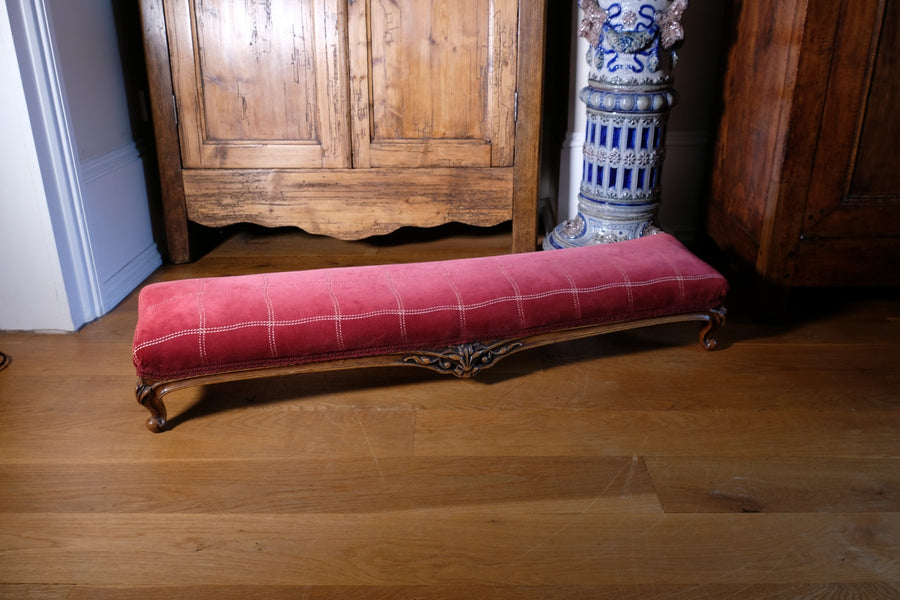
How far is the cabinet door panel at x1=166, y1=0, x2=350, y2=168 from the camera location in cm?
232

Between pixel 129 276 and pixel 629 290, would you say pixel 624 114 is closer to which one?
pixel 629 290

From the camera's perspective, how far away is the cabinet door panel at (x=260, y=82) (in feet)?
7.60

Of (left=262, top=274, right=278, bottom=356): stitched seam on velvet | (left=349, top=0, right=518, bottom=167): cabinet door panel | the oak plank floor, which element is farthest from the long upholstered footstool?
(left=349, top=0, right=518, bottom=167): cabinet door panel

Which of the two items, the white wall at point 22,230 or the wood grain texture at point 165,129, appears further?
the wood grain texture at point 165,129

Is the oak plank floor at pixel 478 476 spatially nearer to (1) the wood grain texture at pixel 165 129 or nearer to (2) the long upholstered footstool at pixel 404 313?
(2) the long upholstered footstool at pixel 404 313

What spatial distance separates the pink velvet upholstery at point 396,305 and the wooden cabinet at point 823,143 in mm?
328

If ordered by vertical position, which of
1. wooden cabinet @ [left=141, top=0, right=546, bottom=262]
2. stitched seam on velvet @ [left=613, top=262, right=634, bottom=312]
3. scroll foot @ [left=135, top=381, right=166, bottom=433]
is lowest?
scroll foot @ [left=135, top=381, right=166, bottom=433]

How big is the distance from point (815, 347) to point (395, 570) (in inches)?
53.5

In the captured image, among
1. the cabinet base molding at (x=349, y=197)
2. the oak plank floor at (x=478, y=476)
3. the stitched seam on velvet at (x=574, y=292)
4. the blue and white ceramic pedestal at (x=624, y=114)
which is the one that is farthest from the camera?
the cabinet base molding at (x=349, y=197)

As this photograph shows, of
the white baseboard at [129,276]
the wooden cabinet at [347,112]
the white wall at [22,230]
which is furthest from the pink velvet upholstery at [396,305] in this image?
the wooden cabinet at [347,112]

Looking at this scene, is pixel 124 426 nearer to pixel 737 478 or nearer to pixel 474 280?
pixel 474 280

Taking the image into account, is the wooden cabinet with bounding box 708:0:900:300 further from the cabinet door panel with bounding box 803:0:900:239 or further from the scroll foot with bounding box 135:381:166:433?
the scroll foot with bounding box 135:381:166:433

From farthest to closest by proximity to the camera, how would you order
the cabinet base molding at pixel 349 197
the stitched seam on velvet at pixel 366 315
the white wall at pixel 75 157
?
the cabinet base molding at pixel 349 197 → the white wall at pixel 75 157 → the stitched seam on velvet at pixel 366 315

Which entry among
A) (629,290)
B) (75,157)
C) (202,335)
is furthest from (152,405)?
(629,290)
